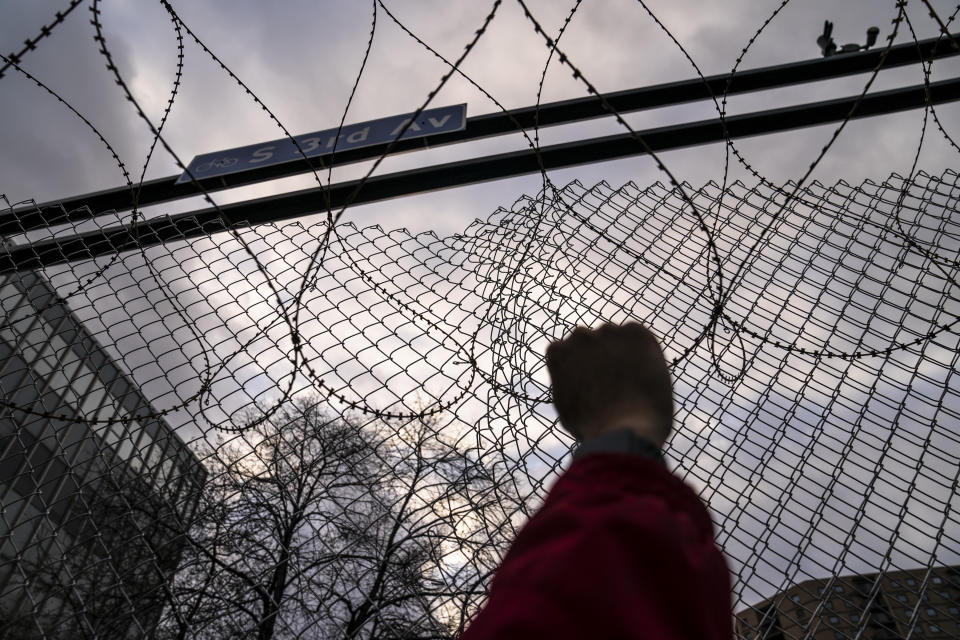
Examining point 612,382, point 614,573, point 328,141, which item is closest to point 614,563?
point 614,573

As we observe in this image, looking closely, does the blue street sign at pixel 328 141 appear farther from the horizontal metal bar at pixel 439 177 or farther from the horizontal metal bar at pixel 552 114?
the horizontal metal bar at pixel 439 177

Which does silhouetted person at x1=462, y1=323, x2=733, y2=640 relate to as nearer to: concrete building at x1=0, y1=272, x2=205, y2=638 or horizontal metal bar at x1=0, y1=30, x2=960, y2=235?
concrete building at x1=0, y1=272, x2=205, y2=638

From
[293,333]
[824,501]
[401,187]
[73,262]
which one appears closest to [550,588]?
[293,333]

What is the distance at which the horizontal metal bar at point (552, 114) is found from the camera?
10.1ft

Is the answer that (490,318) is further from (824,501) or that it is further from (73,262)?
(73,262)

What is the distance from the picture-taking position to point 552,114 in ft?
10.3

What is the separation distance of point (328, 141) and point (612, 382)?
2593 mm

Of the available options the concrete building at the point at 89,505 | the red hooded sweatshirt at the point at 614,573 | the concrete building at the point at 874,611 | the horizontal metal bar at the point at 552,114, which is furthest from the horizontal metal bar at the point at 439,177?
the red hooded sweatshirt at the point at 614,573

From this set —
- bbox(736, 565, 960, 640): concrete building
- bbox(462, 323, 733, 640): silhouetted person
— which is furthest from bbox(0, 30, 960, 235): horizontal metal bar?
bbox(462, 323, 733, 640): silhouetted person

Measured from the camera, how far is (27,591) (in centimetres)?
206

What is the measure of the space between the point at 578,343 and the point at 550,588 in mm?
542

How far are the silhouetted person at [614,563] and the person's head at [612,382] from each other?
142 mm

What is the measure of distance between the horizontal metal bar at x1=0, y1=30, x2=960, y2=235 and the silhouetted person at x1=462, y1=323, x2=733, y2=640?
2.71m

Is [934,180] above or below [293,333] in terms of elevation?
above
